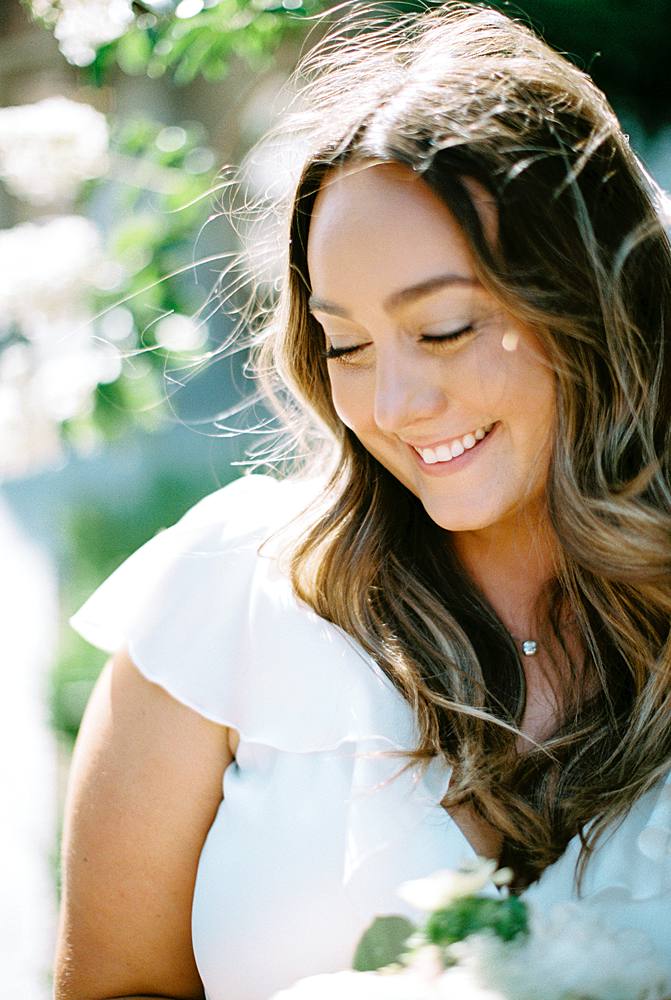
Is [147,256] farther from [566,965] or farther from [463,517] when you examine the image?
[566,965]

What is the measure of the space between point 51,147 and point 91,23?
24 cm

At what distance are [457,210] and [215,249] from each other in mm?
916

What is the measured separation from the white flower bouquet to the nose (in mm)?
710

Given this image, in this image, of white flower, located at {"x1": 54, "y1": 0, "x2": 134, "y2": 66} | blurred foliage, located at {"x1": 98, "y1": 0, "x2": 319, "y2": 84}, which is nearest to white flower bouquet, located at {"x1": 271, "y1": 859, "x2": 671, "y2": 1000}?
blurred foliage, located at {"x1": 98, "y1": 0, "x2": 319, "y2": 84}

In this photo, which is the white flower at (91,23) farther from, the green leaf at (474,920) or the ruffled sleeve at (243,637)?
the green leaf at (474,920)

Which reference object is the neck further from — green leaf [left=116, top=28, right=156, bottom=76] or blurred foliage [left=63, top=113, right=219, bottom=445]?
green leaf [left=116, top=28, right=156, bottom=76]

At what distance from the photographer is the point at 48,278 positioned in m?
2.14

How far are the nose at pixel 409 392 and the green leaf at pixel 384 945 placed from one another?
2.16ft

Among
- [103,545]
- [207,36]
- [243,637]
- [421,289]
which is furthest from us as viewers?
[103,545]

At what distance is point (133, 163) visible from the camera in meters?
2.30

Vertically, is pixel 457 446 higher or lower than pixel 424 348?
lower

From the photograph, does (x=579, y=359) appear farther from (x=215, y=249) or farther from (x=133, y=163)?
(x=133, y=163)

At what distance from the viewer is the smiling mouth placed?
1.53 metres

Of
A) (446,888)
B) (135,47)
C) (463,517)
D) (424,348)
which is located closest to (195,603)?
(463,517)
